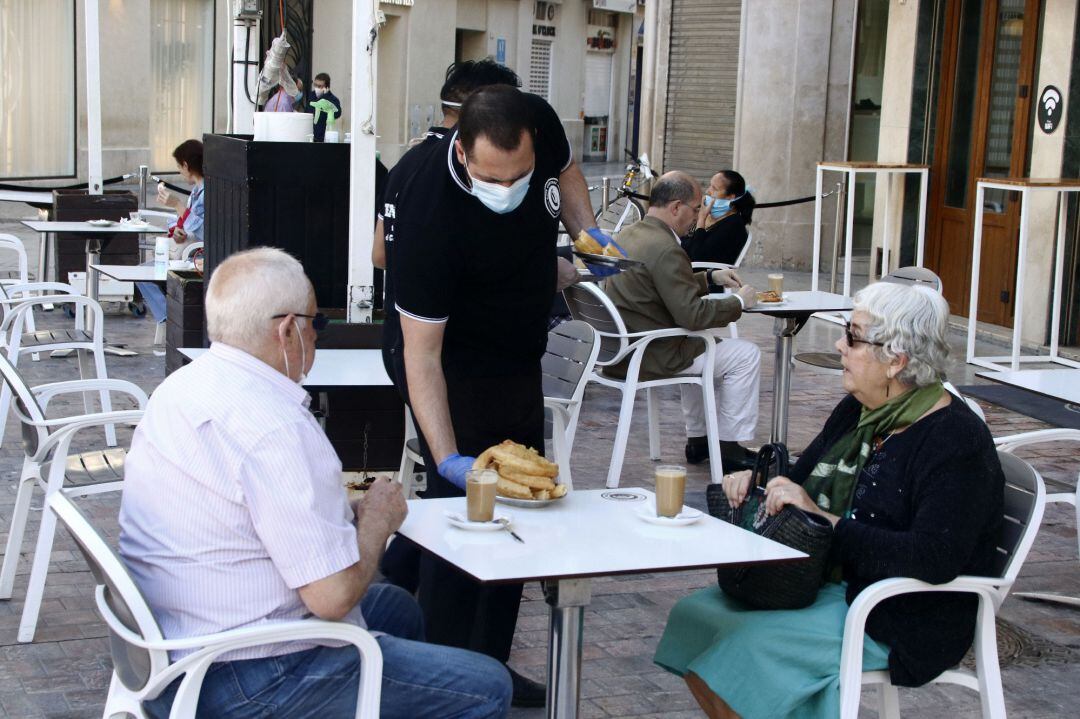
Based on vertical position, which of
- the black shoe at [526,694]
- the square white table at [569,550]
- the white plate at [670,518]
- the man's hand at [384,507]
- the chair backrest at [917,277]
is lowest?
the black shoe at [526,694]

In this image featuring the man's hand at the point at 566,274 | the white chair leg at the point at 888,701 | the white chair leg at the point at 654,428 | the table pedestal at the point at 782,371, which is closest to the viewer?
the white chair leg at the point at 888,701

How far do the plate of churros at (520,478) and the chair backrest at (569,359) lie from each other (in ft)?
7.23

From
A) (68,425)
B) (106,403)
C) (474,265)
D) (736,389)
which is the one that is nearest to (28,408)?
(68,425)

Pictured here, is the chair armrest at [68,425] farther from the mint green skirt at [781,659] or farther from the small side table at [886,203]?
the small side table at [886,203]

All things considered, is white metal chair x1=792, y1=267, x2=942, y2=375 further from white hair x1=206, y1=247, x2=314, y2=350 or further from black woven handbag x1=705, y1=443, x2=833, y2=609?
white hair x1=206, y1=247, x2=314, y2=350

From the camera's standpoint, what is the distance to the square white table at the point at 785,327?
6.63m

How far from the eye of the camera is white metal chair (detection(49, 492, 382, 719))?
8.32 ft

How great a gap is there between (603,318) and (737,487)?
10.2 ft

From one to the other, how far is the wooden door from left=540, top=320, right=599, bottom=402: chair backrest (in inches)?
238

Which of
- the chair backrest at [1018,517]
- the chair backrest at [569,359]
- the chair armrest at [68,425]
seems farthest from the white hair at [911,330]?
the chair armrest at [68,425]

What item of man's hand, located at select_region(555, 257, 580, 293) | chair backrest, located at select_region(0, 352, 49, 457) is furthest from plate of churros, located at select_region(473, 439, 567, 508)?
chair backrest, located at select_region(0, 352, 49, 457)

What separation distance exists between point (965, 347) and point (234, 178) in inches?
255

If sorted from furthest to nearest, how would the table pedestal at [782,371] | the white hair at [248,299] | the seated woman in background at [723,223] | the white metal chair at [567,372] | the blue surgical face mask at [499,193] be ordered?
the seated woman in background at [723,223], the table pedestal at [782,371], the white metal chair at [567,372], the blue surgical face mask at [499,193], the white hair at [248,299]

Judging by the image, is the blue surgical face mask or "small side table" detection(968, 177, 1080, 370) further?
"small side table" detection(968, 177, 1080, 370)
